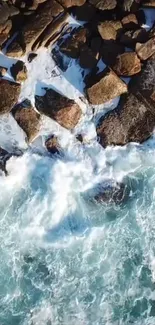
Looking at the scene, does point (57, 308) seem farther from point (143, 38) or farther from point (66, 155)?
point (143, 38)

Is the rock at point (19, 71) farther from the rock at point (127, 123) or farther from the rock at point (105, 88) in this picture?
the rock at point (127, 123)

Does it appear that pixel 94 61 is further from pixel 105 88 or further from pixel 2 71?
pixel 2 71

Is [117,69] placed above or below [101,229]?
above

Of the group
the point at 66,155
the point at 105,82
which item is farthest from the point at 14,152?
the point at 105,82

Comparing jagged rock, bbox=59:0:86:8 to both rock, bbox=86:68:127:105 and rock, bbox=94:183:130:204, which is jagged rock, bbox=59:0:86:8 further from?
rock, bbox=94:183:130:204

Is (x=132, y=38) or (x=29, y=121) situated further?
(x=132, y=38)

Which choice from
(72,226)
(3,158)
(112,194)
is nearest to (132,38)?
(112,194)
